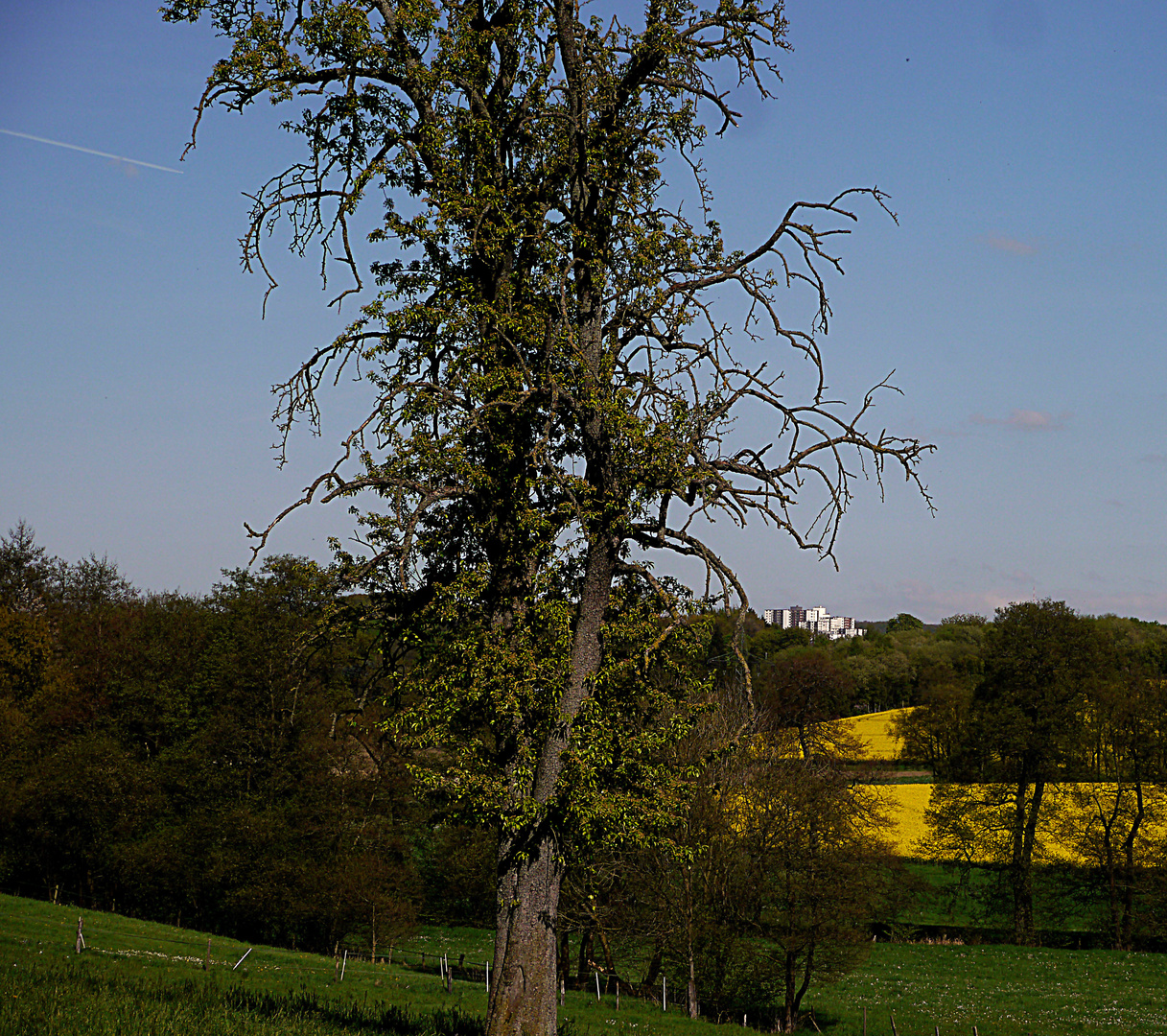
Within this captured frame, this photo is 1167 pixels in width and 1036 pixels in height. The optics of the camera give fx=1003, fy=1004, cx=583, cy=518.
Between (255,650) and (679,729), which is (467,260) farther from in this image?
(255,650)

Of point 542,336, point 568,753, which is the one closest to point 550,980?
point 568,753

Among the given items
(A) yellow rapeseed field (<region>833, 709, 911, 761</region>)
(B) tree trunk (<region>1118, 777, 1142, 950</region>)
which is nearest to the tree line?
(B) tree trunk (<region>1118, 777, 1142, 950</region>)

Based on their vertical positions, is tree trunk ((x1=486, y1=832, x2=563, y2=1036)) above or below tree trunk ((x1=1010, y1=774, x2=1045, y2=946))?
above

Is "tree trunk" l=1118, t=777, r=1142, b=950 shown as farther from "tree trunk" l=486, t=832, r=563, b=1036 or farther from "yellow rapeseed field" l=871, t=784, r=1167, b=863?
"tree trunk" l=486, t=832, r=563, b=1036

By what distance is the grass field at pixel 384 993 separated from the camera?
33.2 feet

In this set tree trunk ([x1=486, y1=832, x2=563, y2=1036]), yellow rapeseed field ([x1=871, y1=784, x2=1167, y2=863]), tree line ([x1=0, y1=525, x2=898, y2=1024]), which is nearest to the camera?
tree trunk ([x1=486, y1=832, x2=563, y2=1036])

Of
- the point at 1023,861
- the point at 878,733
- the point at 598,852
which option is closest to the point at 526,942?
the point at 598,852

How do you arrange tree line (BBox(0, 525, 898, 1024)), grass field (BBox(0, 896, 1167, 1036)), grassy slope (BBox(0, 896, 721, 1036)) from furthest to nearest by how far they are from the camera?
1. tree line (BBox(0, 525, 898, 1024))
2. grass field (BBox(0, 896, 1167, 1036))
3. grassy slope (BBox(0, 896, 721, 1036))

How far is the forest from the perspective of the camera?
2753cm

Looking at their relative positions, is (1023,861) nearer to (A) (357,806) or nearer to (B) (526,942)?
(A) (357,806)

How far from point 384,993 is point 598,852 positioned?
659 centimetres

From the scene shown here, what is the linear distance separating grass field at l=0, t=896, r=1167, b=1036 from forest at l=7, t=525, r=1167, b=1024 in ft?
8.65

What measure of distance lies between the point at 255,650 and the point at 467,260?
2958cm

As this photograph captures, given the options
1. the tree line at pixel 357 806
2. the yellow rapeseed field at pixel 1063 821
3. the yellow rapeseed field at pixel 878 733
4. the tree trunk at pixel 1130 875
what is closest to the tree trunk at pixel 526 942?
the tree line at pixel 357 806
